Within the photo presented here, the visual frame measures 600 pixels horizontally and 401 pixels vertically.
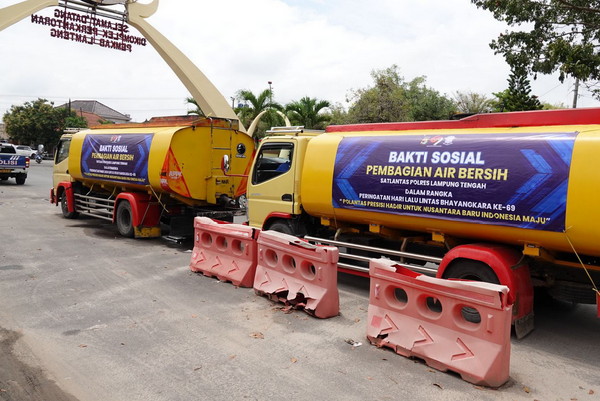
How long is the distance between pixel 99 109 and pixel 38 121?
114 ft

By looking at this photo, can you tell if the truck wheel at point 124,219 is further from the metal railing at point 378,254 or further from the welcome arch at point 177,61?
the welcome arch at point 177,61

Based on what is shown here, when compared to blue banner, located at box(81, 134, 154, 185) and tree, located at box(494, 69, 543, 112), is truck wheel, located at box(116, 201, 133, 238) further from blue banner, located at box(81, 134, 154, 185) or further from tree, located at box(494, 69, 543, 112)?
tree, located at box(494, 69, 543, 112)

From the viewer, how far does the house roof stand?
88.1 meters

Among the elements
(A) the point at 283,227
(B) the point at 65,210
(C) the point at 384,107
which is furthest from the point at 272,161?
(C) the point at 384,107

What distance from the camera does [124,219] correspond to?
1214 centimetres

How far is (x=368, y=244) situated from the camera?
300 inches

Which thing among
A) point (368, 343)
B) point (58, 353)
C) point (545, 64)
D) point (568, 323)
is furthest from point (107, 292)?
point (545, 64)

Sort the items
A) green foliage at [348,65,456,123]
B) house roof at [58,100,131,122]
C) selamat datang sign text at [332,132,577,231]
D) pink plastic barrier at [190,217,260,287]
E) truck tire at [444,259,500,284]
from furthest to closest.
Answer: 1. house roof at [58,100,131,122]
2. green foliage at [348,65,456,123]
3. pink plastic barrier at [190,217,260,287]
4. truck tire at [444,259,500,284]
5. selamat datang sign text at [332,132,577,231]

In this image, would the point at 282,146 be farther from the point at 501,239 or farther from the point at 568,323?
the point at 568,323

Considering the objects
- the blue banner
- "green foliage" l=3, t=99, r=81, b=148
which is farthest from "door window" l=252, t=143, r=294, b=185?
"green foliage" l=3, t=99, r=81, b=148

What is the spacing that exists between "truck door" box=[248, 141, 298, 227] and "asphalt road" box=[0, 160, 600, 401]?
1706 millimetres

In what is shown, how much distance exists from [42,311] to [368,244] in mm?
4912

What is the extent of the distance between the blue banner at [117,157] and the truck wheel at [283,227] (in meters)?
4.28

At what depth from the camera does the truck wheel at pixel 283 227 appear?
325 inches
